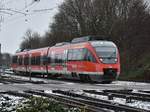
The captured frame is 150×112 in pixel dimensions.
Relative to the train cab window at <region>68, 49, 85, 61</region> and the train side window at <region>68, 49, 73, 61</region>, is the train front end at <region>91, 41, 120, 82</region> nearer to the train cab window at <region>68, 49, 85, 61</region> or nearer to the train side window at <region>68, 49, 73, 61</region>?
the train cab window at <region>68, 49, 85, 61</region>

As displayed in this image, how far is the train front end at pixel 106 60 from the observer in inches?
1281

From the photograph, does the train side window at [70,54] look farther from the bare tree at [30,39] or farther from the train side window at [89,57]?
Answer: the bare tree at [30,39]

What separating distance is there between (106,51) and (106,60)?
24.4 inches

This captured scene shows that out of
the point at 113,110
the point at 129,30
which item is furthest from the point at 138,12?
the point at 113,110

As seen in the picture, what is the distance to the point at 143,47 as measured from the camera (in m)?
51.0

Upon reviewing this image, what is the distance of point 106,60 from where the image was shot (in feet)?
108

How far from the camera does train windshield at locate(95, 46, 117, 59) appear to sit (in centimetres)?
3283

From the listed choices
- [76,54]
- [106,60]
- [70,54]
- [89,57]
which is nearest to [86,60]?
[89,57]

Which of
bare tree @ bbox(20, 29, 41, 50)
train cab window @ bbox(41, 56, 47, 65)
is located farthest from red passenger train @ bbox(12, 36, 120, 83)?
bare tree @ bbox(20, 29, 41, 50)

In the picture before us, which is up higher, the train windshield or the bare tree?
the bare tree

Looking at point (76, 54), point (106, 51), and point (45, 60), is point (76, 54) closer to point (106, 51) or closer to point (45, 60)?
point (106, 51)

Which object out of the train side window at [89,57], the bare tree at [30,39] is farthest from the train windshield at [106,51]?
the bare tree at [30,39]

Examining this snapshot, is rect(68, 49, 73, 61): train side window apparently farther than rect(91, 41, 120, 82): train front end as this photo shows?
Yes

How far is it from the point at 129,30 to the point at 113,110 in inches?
1567
